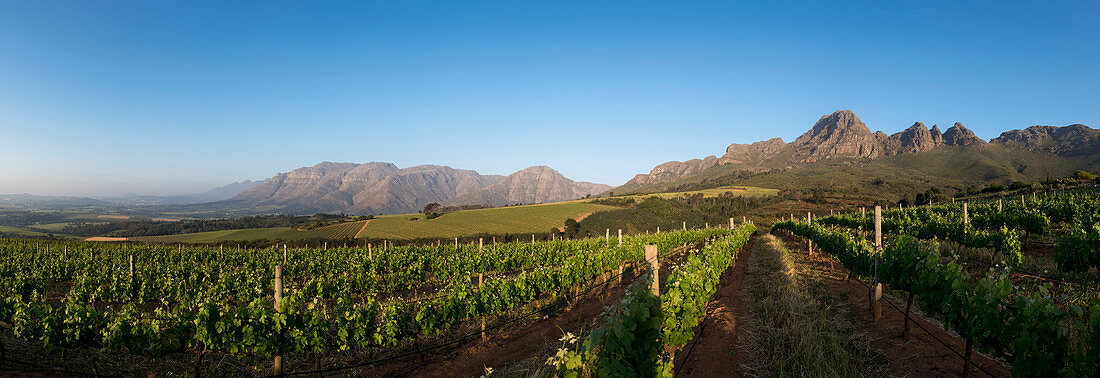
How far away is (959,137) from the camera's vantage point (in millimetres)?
178375

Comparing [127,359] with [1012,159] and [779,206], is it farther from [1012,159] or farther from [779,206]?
[1012,159]

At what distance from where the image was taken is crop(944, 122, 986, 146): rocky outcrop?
17212 centimetres

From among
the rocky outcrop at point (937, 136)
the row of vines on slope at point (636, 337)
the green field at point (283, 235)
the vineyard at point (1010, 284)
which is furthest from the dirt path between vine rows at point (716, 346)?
the rocky outcrop at point (937, 136)

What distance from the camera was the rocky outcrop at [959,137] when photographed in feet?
565

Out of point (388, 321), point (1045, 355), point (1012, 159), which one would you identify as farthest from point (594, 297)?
point (1012, 159)

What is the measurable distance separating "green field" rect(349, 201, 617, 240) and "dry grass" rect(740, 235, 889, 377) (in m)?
53.3

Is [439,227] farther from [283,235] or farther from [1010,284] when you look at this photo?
[1010,284]

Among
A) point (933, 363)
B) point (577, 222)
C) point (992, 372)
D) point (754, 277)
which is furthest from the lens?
point (577, 222)

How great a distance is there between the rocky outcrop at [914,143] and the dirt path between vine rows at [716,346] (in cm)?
21911

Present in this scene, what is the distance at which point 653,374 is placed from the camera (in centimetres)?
475

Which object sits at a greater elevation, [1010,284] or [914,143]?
[914,143]

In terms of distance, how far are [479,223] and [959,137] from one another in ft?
747

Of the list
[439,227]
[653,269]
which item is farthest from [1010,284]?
[439,227]

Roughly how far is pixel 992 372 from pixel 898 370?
0.99 meters
